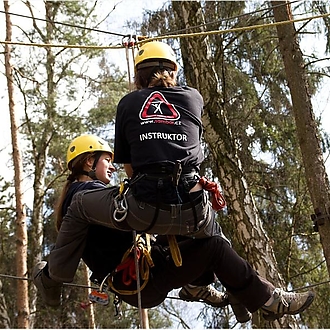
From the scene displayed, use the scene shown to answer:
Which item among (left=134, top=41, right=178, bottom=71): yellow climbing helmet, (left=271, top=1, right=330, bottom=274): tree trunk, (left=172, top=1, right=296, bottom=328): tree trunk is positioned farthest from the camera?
(left=271, top=1, right=330, bottom=274): tree trunk

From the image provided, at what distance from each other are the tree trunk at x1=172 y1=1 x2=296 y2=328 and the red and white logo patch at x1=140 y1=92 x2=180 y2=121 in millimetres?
2864

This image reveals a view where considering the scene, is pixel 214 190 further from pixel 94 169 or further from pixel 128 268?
pixel 94 169

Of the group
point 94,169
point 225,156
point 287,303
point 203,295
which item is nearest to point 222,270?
point 287,303

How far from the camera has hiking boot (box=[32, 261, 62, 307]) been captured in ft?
9.96

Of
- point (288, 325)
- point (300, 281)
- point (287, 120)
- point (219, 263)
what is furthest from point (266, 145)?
point (219, 263)

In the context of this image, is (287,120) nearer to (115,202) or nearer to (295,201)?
(295,201)

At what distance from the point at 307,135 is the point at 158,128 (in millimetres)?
3348

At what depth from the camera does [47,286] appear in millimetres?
3049

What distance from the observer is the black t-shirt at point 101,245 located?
2971mm

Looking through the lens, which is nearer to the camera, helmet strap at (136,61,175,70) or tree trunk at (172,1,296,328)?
helmet strap at (136,61,175,70)

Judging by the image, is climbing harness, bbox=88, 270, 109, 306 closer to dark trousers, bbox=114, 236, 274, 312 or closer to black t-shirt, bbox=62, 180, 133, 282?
black t-shirt, bbox=62, 180, 133, 282

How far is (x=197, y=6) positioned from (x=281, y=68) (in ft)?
15.6

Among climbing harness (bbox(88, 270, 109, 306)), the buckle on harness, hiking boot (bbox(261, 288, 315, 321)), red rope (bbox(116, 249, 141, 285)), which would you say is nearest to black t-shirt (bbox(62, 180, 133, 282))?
red rope (bbox(116, 249, 141, 285))

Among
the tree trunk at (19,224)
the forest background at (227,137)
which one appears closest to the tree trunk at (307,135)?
the forest background at (227,137)
